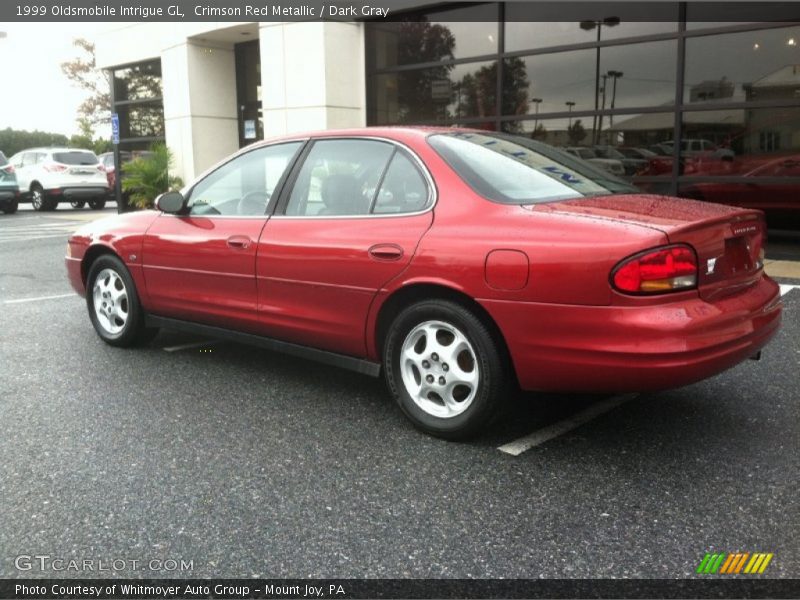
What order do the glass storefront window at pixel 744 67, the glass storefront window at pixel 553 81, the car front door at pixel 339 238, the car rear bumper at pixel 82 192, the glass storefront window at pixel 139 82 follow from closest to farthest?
the car front door at pixel 339 238 < the glass storefront window at pixel 744 67 < the glass storefront window at pixel 553 81 < the glass storefront window at pixel 139 82 < the car rear bumper at pixel 82 192

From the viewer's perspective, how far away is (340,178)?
426 centimetres

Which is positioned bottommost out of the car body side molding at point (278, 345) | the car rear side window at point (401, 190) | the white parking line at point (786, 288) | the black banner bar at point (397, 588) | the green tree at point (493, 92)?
the black banner bar at point (397, 588)

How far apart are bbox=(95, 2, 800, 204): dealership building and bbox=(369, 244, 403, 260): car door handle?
25.9 ft

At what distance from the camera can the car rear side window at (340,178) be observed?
Answer: 4113 mm

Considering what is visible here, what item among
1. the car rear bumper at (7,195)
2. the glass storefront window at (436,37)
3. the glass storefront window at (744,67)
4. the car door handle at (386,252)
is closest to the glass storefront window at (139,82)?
the car rear bumper at (7,195)

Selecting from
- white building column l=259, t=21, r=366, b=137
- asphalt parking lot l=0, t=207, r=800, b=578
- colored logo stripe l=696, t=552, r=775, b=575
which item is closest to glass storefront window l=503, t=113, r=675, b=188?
white building column l=259, t=21, r=366, b=137

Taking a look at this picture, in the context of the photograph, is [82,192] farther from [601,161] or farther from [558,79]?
[601,161]

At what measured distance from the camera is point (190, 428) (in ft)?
12.9

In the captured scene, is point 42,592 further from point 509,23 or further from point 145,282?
point 509,23

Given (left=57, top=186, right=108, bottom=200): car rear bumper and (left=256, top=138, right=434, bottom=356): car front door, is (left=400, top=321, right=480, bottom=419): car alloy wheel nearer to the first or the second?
(left=256, top=138, right=434, bottom=356): car front door

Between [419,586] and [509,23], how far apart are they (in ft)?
36.2

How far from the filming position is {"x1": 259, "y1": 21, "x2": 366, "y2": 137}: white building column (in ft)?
44.3

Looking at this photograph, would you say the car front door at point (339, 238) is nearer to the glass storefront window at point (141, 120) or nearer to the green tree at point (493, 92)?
the green tree at point (493, 92)

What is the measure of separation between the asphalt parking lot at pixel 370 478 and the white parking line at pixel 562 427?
0.05 feet
